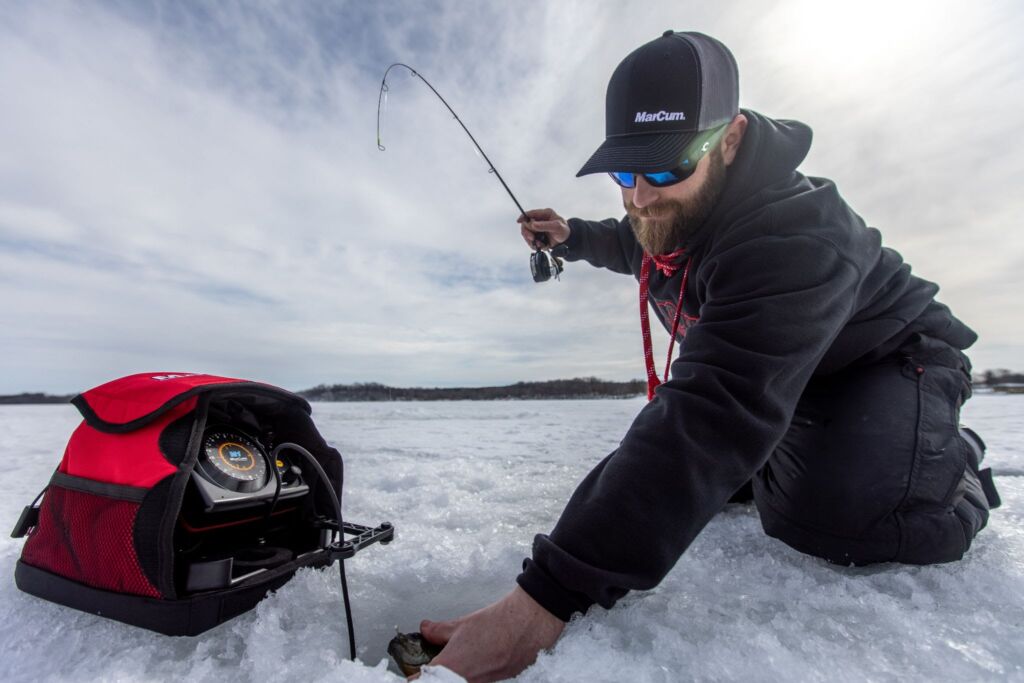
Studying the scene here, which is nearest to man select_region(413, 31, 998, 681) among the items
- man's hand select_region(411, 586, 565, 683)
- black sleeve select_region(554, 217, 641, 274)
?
man's hand select_region(411, 586, 565, 683)

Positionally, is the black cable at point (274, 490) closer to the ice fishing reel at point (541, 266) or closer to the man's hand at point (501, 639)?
the man's hand at point (501, 639)

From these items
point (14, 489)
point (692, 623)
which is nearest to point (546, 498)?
point (692, 623)

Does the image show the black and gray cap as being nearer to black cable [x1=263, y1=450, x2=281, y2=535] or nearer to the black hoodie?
the black hoodie

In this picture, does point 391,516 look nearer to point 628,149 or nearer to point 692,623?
point 692,623

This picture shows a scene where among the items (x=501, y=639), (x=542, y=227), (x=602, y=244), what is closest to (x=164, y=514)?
(x=501, y=639)

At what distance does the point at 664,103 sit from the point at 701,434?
0.81m

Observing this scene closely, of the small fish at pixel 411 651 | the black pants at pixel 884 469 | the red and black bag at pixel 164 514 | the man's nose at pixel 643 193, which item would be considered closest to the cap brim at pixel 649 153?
the man's nose at pixel 643 193

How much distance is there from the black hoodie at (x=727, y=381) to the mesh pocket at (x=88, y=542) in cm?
78

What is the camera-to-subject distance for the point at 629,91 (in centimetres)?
131

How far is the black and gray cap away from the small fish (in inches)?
45.5

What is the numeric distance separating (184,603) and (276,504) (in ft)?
1.02

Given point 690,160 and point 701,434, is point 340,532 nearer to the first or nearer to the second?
point 701,434

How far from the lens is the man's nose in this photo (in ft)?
Result: 4.59

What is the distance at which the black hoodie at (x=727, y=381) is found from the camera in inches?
37.7
